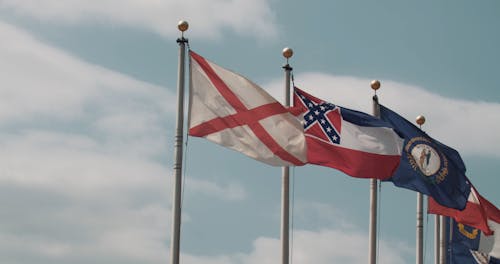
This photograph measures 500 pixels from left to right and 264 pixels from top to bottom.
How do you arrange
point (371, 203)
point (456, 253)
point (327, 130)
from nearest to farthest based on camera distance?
point (327, 130), point (371, 203), point (456, 253)

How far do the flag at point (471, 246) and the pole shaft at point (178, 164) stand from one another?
18916mm

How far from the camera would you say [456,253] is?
146 feet

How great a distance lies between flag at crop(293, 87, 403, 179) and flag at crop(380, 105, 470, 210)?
0.85 metres

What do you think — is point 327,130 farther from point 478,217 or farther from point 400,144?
point 478,217

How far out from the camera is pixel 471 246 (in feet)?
144

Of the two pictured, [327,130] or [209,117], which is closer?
[209,117]

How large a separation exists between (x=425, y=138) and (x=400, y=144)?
5.91 ft

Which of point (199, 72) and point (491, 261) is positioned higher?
point (199, 72)

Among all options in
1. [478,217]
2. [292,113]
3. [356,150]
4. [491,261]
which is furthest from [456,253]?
[292,113]

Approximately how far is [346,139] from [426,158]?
358cm

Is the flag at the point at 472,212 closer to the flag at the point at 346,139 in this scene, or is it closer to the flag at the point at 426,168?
the flag at the point at 426,168

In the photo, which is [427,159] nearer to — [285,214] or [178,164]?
[285,214]

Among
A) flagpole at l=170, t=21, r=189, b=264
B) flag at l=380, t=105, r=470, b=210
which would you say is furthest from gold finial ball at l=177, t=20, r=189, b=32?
flag at l=380, t=105, r=470, b=210

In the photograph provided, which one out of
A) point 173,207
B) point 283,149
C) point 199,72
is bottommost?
point 173,207
